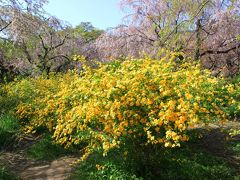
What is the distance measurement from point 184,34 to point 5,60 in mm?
15606

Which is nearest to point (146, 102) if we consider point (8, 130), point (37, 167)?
point (37, 167)

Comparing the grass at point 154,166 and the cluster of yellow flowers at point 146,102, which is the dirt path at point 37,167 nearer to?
the grass at point 154,166

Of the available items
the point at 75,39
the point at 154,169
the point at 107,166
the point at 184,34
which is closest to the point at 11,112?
the point at 107,166

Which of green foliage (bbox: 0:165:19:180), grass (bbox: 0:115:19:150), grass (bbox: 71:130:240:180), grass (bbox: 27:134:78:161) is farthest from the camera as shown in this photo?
grass (bbox: 0:115:19:150)

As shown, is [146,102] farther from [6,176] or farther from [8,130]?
[8,130]

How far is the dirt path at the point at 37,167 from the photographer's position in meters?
6.79

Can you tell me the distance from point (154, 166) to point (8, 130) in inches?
193

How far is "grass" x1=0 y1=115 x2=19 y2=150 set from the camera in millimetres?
8852

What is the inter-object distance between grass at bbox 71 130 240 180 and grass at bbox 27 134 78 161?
1.11 m

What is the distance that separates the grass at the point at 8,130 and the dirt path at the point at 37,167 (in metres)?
0.55

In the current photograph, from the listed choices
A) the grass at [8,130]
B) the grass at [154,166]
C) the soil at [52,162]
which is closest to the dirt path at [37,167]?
the soil at [52,162]

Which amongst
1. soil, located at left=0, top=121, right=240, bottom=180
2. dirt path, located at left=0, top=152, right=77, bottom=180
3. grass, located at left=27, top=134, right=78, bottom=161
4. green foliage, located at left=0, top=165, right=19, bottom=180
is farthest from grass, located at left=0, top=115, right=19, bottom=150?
green foliage, located at left=0, top=165, right=19, bottom=180

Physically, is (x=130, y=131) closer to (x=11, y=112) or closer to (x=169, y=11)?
(x=11, y=112)

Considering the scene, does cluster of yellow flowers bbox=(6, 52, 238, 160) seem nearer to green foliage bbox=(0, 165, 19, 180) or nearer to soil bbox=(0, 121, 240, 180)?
soil bbox=(0, 121, 240, 180)
